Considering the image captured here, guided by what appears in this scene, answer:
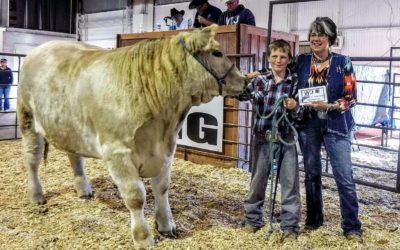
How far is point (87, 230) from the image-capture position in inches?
129

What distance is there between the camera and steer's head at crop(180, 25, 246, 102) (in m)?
2.78

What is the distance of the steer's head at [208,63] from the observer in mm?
2781

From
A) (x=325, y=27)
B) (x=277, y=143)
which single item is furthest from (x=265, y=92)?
(x=325, y=27)

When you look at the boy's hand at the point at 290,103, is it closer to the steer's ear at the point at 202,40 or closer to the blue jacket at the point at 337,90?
the blue jacket at the point at 337,90

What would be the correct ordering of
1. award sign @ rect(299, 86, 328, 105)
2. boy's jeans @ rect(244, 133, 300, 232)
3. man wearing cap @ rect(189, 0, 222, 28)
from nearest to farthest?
award sign @ rect(299, 86, 328, 105), boy's jeans @ rect(244, 133, 300, 232), man wearing cap @ rect(189, 0, 222, 28)

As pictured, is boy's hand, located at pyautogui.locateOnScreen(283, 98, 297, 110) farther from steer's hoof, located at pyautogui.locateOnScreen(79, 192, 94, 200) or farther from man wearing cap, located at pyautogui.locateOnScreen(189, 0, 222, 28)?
man wearing cap, located at pyautogui.locateOnScreen(189, 0, 222, 28)

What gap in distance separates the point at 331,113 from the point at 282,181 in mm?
601

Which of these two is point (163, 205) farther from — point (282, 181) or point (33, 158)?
point (33, 158)

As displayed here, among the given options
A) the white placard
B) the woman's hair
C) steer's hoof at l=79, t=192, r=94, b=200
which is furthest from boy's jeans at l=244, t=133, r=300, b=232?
the white placard

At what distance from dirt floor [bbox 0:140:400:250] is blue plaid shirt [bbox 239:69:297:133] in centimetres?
82

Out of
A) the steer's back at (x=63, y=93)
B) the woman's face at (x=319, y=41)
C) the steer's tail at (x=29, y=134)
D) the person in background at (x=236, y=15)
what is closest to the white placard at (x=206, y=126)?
the person in background at (x=236, y=15)

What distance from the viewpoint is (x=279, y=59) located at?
117 inches

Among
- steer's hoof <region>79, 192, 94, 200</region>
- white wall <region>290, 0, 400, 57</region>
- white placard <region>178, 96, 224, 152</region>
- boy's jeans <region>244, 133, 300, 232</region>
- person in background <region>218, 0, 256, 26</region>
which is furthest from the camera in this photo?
white wall <region>290, 0, 400, 57</region>

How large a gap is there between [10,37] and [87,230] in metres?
15.6
